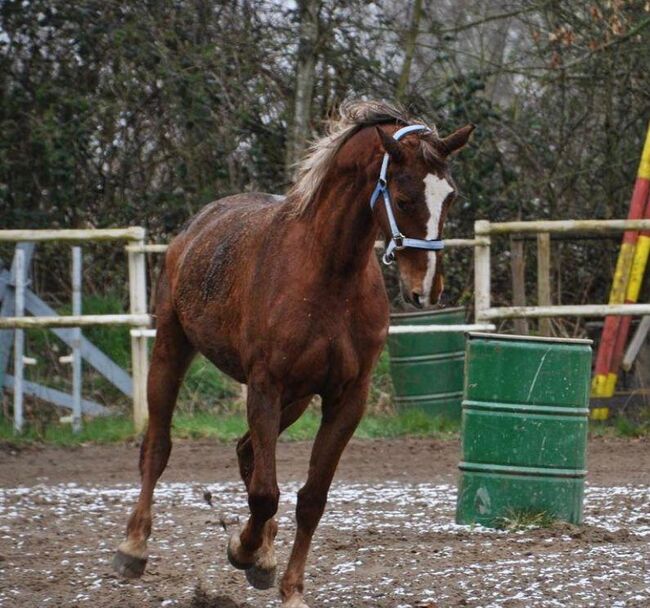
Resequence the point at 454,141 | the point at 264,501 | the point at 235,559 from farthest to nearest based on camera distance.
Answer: the point at 235,559
the point at 264,501
the point at 454,141

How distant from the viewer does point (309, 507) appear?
4.92 m

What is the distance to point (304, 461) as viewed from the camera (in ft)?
28.5

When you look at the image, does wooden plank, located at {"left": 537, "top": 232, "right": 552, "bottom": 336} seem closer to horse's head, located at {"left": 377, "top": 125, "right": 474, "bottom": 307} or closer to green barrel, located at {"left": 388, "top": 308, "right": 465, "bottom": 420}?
green barrel, located at {"left": 388, "top": 308, "right": 465, "bottom": 420}

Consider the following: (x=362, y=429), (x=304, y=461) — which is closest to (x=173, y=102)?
(x=362, y=429)

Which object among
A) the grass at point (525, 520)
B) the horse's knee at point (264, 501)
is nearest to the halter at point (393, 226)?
the horse's knee at point (264, 501)

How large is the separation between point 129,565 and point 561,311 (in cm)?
495

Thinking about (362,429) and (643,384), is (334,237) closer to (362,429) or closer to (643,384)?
(362,429)

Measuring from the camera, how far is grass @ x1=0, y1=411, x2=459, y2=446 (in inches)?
385

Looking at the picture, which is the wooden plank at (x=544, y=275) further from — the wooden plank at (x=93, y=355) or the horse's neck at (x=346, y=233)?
the horse's neck at (x=346, y=233)

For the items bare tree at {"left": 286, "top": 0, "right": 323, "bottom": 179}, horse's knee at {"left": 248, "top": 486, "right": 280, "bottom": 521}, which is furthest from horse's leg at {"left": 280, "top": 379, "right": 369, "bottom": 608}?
bare tree at {"left": 286, "top": 0, "right": 323, "bottom": 179}

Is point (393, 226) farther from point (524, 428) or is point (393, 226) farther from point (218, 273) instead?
point (524, 428)

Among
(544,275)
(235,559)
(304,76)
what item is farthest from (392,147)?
(304,76)

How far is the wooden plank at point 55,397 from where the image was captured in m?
10.5

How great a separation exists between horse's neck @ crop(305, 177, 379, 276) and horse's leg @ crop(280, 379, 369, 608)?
489mm
